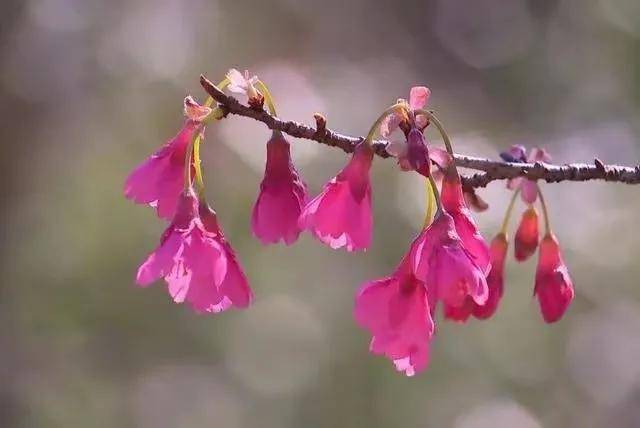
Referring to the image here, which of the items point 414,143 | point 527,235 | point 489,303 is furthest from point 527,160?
point 414,143

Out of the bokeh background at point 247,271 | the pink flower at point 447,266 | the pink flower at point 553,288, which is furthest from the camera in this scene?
the bokeh background at point 247,271

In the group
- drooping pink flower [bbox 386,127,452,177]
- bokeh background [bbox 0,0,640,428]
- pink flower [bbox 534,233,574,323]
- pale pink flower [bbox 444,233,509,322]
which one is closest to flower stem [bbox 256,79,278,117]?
drooping pink flower [bbox 386,127,452,177]

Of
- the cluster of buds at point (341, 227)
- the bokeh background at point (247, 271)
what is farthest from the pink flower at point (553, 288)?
the bokeh background at point (247, 271)

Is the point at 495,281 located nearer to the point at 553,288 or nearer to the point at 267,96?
the point at 553,288

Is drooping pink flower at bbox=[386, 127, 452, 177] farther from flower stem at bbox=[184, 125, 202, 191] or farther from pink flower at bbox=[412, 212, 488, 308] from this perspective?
flower stem at bbox=[184, 125, 202, 191]

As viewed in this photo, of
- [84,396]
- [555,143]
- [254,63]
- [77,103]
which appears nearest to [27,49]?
[77,103]

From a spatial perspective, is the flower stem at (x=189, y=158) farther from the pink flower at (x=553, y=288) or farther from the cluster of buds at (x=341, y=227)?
the pink flower at (x=553, y=288)
